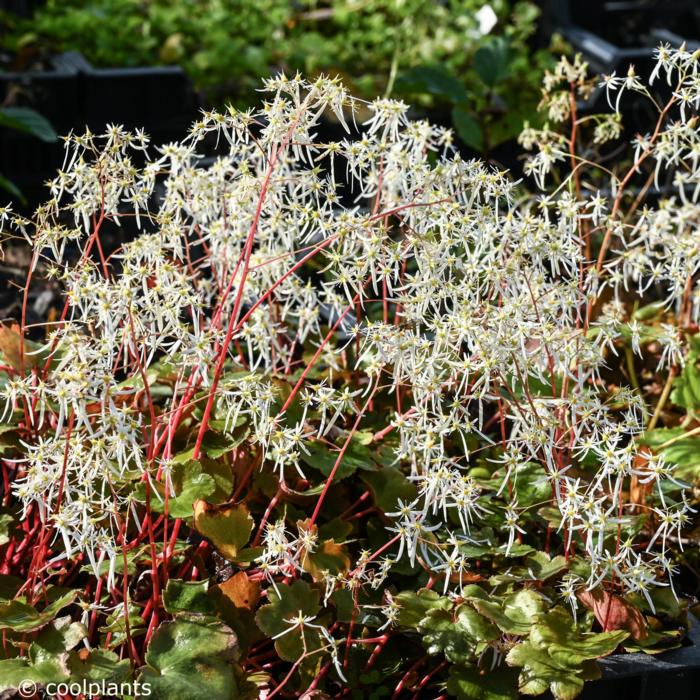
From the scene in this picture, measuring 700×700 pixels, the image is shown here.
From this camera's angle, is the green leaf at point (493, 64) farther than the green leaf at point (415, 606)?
Yes

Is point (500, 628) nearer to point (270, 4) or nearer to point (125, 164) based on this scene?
point (125, 164)

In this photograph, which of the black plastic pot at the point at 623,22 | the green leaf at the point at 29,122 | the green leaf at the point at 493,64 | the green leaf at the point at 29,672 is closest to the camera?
the green leaf at the point at 29,672

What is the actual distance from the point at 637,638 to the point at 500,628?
251 millimetres

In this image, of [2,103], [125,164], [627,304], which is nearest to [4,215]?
[125,164]

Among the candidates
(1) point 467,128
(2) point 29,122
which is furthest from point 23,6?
(1) point 467,128

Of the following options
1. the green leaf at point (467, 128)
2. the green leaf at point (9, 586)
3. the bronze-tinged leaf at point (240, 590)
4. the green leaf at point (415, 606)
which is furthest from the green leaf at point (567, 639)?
the green leaf at point (467, 128)

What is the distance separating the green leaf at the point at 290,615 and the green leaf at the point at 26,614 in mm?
291

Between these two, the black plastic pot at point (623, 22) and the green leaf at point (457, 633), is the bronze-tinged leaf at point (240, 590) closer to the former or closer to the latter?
the green leaf at point (457, 633)

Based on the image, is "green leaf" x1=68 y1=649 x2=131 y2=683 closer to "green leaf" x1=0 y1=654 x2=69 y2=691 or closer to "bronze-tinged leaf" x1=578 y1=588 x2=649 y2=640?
"green leaf" x1=0 y1=654 x2=69 y2=691

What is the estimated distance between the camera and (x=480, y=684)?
1663mm

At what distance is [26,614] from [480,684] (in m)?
0.68

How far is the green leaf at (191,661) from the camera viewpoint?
60.4 inches

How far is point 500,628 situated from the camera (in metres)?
1.64

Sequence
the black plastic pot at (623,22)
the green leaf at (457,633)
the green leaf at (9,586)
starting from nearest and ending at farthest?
the green leaf at (457,633) → the green leaf at (9,586) → the black plastic pot at (623,22)
